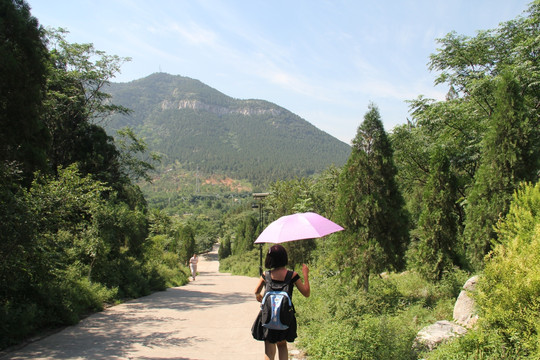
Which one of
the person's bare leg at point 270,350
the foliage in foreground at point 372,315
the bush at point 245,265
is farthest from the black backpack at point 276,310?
the bush at point 245,265

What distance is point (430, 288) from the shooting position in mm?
9094

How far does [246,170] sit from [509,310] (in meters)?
162

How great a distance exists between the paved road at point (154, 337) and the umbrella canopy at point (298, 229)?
2.18 m

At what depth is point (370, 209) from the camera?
9.13 meters

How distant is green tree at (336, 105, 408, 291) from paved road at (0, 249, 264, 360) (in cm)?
307

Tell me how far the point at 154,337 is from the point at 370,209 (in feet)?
18.6

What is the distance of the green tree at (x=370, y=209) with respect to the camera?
29.3ft

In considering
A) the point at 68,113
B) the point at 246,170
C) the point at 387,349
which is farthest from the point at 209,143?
the point at 387,349

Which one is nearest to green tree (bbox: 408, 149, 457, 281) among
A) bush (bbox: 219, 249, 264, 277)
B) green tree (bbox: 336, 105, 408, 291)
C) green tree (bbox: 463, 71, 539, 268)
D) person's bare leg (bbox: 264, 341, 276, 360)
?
green tree (bbox: 463, 71, 539, 268)

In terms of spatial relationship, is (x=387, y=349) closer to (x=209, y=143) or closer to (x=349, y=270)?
(x=349, y=270)

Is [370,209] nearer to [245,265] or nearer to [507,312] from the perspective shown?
[507,312]

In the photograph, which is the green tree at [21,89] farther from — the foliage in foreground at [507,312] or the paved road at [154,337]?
the foliage in foreground at [507,312]

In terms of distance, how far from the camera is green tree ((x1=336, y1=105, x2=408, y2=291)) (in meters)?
8.92

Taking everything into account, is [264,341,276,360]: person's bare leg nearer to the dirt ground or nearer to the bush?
the dirt ground
